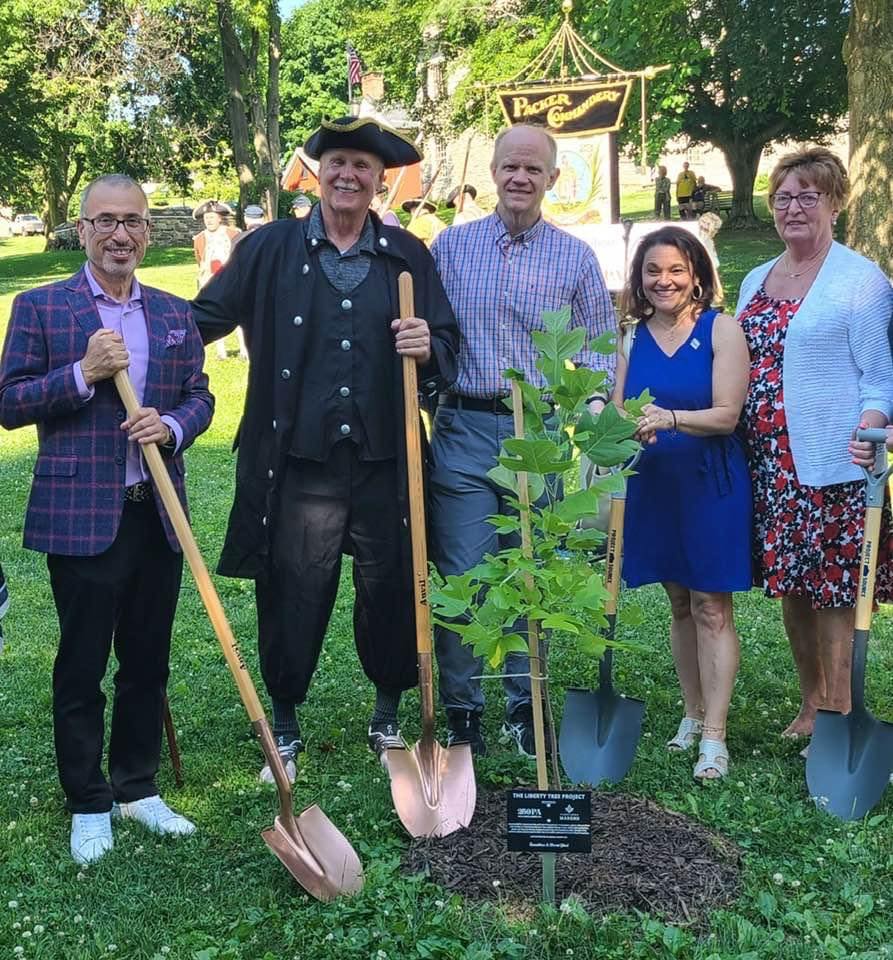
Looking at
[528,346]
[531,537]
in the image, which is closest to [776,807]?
[531,537]

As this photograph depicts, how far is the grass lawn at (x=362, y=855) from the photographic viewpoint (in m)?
3.23

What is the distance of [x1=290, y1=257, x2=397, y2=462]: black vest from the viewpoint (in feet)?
13.6

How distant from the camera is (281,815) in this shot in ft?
11.8

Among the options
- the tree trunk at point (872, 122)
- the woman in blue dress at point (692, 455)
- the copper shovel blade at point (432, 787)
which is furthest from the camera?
the tree trunk at point (872, 122)

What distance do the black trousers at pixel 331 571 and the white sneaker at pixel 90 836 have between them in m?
0.88

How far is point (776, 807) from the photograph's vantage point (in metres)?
4.03

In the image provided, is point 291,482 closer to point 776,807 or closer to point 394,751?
point 394,751

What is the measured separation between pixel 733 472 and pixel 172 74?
89.8 ft

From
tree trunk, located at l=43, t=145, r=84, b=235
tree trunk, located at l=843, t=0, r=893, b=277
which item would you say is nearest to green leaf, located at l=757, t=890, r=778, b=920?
tree trunk, located at l=843, t=0, r=893, b=277

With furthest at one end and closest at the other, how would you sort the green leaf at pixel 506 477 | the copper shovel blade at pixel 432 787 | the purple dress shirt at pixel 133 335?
the copper shovel blade at pixel 432 787 < the purple dress shirt at pixel 133 335 < the green leaf at pixel 506 477

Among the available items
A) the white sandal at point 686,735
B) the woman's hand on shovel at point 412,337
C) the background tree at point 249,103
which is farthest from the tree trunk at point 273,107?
the woman's hand on shovel at point 412,337

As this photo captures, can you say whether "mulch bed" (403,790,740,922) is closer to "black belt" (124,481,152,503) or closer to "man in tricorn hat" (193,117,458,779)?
"man in tricorn hat" (193,117,458,779)

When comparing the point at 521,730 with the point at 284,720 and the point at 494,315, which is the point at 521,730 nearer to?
the point at 284,720

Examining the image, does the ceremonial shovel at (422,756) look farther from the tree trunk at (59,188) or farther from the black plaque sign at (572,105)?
the tree trunk at (59,188)
